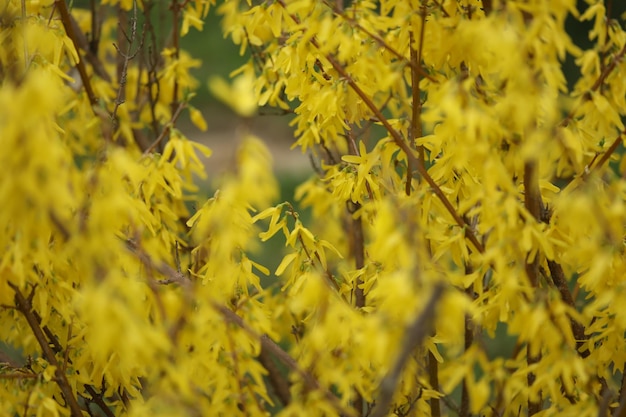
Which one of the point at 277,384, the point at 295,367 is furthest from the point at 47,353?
the point at 277,384

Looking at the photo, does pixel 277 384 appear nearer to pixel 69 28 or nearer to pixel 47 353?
pixel 47 353

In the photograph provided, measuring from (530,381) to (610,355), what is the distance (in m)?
0.27

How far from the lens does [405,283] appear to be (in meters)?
1.27

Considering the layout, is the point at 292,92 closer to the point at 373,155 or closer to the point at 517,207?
the point at 373,155

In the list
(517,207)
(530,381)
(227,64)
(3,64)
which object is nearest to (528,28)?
(517,207)

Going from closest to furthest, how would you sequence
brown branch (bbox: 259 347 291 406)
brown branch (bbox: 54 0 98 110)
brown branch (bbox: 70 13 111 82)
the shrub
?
1. the shrub
2. brown branch (bbox: 54 0 98 110)
3. brown branch (bbox: 259 347 291 406)
4. brown branch (bbox: 70 13 111 82)

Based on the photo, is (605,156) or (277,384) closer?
(605,156)

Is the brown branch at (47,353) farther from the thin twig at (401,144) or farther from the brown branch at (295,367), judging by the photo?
the thin twig at (401,144)

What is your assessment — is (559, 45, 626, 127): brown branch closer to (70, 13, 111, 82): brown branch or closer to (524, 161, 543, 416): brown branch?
(524, 161, 543, 416): brown branch

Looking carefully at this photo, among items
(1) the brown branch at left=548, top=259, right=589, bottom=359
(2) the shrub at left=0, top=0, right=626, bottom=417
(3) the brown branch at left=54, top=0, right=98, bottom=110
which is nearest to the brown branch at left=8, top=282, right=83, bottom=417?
(2) the shrub at left=0, top=0, right=626, bottom=417

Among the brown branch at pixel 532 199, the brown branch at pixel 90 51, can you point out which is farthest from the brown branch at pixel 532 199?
the brown branch at pixel 90 51

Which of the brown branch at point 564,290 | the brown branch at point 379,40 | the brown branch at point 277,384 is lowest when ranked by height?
the brown branch at point 277,384

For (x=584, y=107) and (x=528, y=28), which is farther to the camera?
(x=584, y=107)

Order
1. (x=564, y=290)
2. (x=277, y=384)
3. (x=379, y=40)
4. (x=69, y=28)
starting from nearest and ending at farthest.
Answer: (x=379, y=40), (x=564, y=290), (x=69, y=28), (x=277, y=384)
